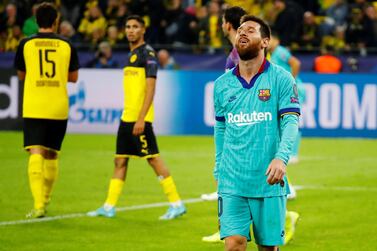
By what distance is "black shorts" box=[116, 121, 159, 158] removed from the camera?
1161 cm

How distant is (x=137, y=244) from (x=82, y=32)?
53.6 feet

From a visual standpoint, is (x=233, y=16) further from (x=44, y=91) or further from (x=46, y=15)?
(x=44, y=91)

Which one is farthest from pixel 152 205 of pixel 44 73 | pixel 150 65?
pixel 44 73

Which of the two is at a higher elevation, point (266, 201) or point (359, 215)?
point (266, 201)

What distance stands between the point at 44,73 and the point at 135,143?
1.26 metres

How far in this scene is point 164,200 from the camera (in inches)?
518

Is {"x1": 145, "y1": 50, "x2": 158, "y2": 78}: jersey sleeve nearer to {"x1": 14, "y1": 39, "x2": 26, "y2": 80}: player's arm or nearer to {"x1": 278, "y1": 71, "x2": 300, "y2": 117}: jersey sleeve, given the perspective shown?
{"x1": 14, "y1": 39, "x2": 26, "y2": 80}: player's arm

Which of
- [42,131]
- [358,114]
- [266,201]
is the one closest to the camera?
[266,201]

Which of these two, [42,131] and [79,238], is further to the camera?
[42,131]

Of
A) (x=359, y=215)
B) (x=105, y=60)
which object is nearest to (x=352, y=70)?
(x=105, y=60)

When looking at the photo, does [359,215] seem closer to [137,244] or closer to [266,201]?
[137,244]

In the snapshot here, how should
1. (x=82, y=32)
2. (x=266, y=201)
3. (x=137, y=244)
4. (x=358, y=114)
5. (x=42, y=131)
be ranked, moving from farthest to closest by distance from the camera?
(x=82, y=32) → (x=358, y=114) → (x=42, y=131) → (x=137, y=244) → (x=266, y=201)

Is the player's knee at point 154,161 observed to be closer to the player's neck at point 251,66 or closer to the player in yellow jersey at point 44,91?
the player in yellow jersey at point 44,91

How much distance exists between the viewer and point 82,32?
25.8 metres
